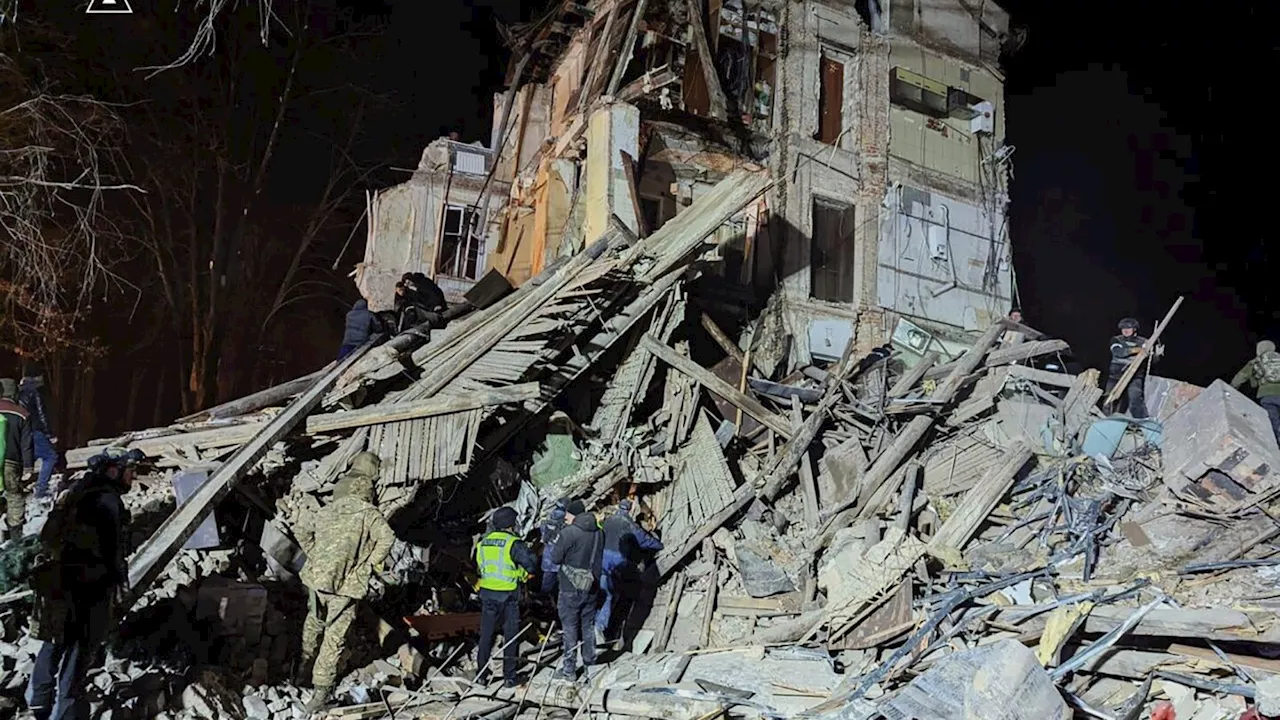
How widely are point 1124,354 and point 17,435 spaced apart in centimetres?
1402

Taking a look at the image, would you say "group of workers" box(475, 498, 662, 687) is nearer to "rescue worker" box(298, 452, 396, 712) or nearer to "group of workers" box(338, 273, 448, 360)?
"rescue worker" box(298, 452, 396, 712)

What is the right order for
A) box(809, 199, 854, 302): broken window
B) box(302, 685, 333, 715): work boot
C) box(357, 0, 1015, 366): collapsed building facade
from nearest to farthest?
box(302, 685, 333, 715): work boot
box(357, 0, 1015, 366): collapsed building facade
box(809, 199, 854, 302): broken window

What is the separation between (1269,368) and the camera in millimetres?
9758

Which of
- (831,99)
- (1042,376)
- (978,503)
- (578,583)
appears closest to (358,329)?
(578,583)

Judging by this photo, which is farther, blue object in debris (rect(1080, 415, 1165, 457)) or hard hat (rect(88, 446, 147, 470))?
blue object in debris (rect(1080, 415, 1165, 457))

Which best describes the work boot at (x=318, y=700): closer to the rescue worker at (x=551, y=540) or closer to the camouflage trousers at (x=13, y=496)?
the rescue worker at (x=551, y=540)

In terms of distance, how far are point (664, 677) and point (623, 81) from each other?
11.8 metres

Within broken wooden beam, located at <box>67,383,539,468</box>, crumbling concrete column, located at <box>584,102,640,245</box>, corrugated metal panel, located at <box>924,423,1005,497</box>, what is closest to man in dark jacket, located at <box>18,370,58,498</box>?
broken wooden beam, located at <box>67,383,539,468</box>

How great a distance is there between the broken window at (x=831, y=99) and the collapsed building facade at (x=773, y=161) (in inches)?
1.8

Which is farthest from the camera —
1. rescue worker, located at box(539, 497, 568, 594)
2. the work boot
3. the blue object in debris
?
the blue object in debris

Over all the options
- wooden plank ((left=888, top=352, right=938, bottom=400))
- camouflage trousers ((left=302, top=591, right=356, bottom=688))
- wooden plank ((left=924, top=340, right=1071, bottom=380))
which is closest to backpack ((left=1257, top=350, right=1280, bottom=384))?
wooden plank ((left=924, top=340, right=1071, bottom=380))

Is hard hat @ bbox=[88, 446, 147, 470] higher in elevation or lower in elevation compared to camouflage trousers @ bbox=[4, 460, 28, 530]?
higher

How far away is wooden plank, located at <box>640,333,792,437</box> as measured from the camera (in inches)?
465

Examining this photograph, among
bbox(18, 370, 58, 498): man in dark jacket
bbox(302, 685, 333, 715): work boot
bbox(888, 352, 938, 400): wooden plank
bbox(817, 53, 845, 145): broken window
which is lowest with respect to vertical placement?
bbox(302, 685, 333, 715): work boot
